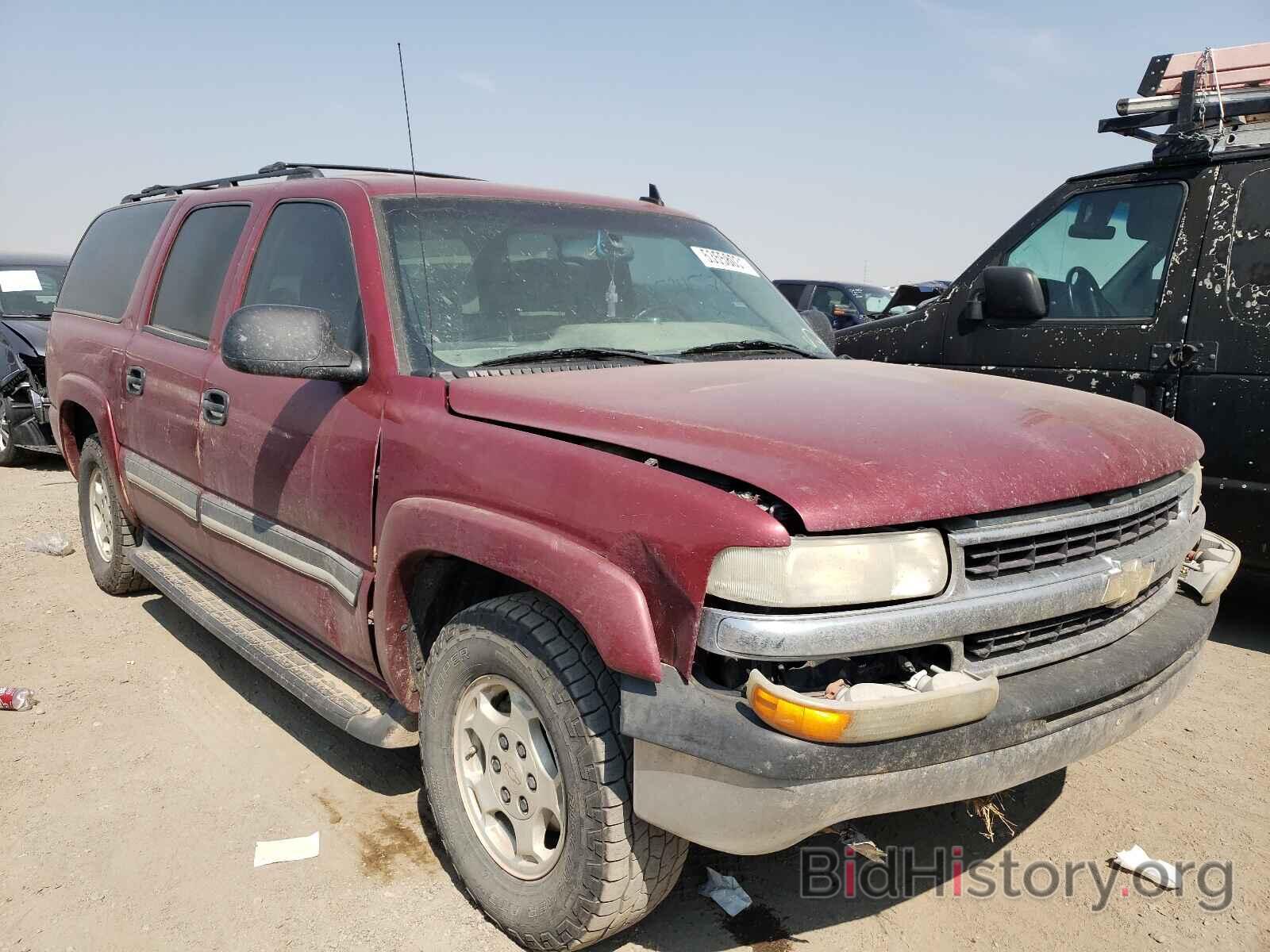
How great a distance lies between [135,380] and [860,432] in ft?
10.9

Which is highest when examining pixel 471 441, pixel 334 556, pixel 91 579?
pixel 471 441

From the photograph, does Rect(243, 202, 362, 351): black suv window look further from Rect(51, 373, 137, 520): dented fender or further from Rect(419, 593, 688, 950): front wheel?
Rect(51, 373, 137, 520): dented fender

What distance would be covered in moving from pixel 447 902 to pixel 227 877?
2.09 feet

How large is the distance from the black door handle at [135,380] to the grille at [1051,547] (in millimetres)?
3462

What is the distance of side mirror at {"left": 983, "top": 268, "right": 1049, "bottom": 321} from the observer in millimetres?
4641

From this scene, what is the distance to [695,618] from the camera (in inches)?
72.7

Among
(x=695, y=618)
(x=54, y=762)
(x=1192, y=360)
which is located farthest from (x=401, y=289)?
(x=1192, y=360)

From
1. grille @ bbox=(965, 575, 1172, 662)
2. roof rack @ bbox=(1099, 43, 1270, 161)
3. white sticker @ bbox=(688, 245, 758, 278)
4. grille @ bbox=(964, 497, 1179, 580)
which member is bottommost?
grille @ bbox=(965, 575, 1172, 662)

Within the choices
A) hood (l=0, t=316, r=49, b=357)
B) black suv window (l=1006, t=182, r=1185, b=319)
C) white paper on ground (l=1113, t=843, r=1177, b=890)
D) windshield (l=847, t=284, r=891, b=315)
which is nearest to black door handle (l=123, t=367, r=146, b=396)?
white paper on ground (l=1113, t=843, r=1177, b=890)

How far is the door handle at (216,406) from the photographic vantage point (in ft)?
11.1

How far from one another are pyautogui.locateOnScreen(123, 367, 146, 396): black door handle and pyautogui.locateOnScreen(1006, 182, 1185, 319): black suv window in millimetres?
4180

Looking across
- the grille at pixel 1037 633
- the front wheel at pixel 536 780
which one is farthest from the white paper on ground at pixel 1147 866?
the front wheel at pixel 536 780

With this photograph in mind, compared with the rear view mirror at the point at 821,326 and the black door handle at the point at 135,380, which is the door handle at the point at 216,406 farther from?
the rear view mirror at the point at 821,326

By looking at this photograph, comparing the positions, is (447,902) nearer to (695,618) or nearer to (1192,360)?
(695,618)
